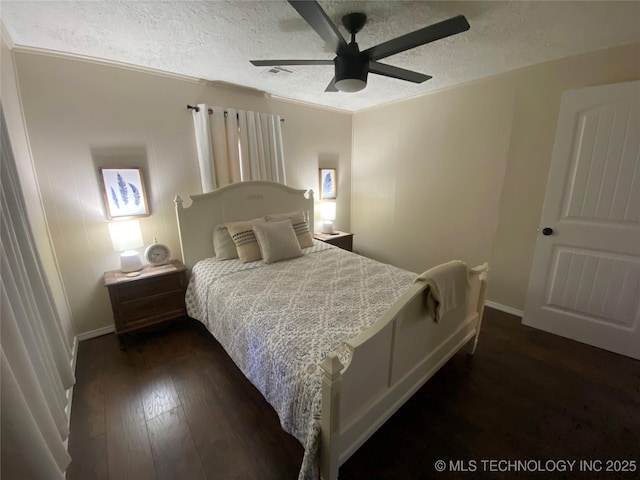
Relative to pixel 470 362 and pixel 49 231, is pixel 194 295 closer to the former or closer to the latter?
pixel 49 231

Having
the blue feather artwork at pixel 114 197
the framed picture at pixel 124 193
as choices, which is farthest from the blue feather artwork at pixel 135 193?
the blue feather artwork at pixel 114 197

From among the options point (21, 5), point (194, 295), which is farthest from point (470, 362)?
point (21, 5)

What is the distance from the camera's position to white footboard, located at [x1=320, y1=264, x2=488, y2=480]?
1.09 meters

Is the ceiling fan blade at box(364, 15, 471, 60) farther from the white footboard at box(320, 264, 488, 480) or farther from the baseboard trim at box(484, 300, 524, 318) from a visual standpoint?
the baseboard trim at box(484, 300, 524, 318)

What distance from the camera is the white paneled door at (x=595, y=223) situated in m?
2.03

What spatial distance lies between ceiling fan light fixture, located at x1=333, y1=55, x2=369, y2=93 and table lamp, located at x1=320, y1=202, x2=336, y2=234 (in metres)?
2.28

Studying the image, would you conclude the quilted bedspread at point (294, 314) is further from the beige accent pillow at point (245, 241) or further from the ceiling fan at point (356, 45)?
the ceiling fan at point (356, 45)

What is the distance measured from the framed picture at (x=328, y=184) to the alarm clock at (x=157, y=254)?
2.13 m

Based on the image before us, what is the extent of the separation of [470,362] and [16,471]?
2.54m

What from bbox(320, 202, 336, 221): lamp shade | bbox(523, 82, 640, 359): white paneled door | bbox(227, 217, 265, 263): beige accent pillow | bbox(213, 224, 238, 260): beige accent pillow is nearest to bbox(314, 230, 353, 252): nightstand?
bbox(320, 202, 336, 221): lamp shade

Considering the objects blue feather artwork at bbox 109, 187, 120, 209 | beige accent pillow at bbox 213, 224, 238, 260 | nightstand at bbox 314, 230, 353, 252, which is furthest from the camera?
nightstand at bbox 314, 230, 353, 252

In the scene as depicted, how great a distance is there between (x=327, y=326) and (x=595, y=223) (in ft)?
7.89

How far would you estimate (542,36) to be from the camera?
6.17ft

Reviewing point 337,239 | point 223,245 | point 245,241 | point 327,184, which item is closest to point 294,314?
point 245,241
